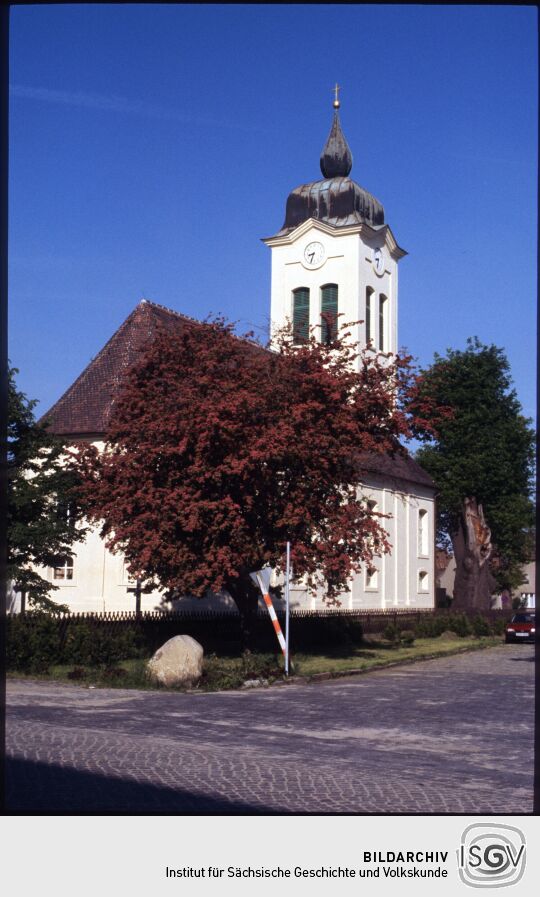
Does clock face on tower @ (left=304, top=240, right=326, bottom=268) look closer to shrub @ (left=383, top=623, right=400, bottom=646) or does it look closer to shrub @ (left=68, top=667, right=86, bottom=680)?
shrub @ (left=383, top=623, right=400, bottom=646)

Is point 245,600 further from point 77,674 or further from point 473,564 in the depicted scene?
point 473,564

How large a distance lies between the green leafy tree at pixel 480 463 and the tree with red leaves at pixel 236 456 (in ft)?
98.8

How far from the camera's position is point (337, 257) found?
50.3 meters

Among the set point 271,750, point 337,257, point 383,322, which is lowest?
point 271,750

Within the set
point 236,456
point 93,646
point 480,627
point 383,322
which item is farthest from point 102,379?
point 480,627

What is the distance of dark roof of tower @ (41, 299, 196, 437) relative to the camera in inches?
1487

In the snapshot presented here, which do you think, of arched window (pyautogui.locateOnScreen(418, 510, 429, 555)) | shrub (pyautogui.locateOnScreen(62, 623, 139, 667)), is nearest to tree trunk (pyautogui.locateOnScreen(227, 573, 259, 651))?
shrub (pyautogui.locateOnScreen(62, 623, 139, 667))

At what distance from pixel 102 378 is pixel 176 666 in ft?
70.1

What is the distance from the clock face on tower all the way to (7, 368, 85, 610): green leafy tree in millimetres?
27837

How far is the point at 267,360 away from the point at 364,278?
92.1 feet

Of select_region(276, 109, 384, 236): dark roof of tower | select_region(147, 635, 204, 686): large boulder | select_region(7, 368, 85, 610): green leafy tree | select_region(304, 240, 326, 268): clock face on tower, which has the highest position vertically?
select_region(276, 109, 384, 236): dark roof of tower

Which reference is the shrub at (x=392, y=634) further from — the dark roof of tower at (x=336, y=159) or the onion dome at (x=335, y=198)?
the dark roof of tower at (x=336, y=159)

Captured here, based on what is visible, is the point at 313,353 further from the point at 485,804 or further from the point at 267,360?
the point at 485,804

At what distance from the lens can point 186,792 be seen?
28.2 feet
